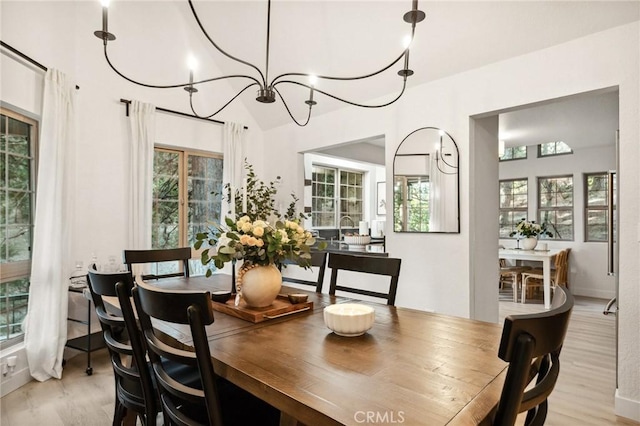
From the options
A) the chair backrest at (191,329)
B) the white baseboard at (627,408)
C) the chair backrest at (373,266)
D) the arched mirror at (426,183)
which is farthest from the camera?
the arched mirror at (426,183)

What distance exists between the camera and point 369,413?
0.84 m

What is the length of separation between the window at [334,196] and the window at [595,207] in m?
3.86

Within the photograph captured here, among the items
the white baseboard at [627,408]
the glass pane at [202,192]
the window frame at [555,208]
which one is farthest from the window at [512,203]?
the glass pane at [202,192]

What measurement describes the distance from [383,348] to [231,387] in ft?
2.41

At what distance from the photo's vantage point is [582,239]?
6.11 meters

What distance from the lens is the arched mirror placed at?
3093 millimetres

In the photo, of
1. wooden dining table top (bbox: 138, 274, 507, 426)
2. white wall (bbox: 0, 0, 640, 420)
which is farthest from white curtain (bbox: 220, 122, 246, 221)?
wooden dining table top (bbox: 138, 274, 507, 426)

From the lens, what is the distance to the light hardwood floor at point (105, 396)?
7.40 ft

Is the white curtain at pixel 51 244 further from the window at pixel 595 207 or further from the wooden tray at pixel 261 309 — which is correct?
the window at pixel 595 207

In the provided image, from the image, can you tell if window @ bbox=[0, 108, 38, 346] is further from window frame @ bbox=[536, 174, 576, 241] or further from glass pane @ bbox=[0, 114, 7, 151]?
window frame @ bbox=[536, 174, 576, 241]

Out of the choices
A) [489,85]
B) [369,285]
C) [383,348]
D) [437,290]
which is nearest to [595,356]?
[437,290]

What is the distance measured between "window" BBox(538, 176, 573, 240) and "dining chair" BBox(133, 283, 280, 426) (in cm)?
672

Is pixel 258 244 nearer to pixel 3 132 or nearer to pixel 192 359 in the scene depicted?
pixel 192 359

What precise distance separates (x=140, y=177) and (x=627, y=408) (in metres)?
4.30
